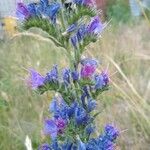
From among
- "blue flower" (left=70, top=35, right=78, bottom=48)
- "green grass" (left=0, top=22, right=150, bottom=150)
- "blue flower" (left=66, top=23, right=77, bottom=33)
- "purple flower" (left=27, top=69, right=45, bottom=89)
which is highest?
"blue flower" (left=66, top=23, right=77, bottom=33)

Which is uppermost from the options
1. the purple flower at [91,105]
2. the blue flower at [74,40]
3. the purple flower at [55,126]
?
the blue flower at [74,40]

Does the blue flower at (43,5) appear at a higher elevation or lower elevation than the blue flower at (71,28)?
higher

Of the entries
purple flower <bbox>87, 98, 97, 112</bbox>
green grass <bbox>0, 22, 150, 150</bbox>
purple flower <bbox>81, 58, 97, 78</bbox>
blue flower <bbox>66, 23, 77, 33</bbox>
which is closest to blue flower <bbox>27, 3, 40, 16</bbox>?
blue flower <bbox>66, 23, 77, 33</bbox>

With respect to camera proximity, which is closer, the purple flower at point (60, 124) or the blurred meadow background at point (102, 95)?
the purple flower at point (60, 124)

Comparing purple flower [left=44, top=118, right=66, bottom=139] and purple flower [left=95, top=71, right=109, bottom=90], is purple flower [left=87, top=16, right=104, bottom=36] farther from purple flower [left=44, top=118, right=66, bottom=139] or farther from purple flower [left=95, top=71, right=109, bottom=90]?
purple flower [left=44, top=118, right=66, bottom=139]

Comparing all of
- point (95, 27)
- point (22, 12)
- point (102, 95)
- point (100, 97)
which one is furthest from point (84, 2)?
point (102, 95)

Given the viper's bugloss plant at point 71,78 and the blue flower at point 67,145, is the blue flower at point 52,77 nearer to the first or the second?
the viper's bugloss plant at point 71,78

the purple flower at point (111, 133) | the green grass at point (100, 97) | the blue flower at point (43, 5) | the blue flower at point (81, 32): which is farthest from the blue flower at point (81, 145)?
the green grass at point (100, 97)

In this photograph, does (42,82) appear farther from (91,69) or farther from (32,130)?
(32,130)
